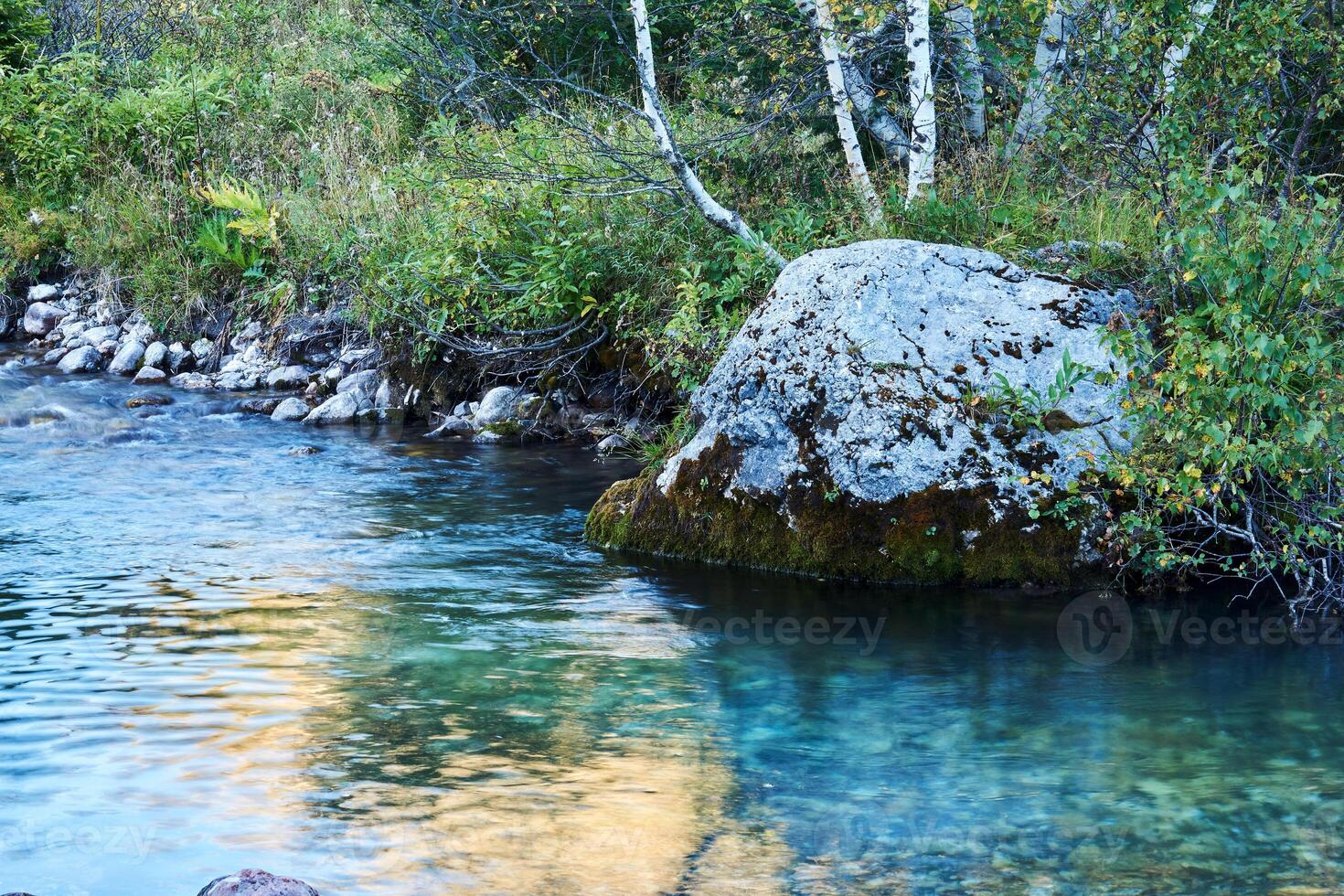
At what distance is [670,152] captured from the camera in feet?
27.9

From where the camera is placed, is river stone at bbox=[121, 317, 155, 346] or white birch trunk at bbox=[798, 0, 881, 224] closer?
white birch trunk at bbox=[798, 0, 881, 224]

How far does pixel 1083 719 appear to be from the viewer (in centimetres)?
494

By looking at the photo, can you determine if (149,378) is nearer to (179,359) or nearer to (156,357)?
(156,357)

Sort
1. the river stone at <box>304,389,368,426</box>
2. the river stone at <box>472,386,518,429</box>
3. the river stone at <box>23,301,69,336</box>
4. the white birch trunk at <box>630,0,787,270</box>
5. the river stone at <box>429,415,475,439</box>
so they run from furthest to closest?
the river stone at <box>23,301,69,336</box> < the river stone at <box>304,389,368,426</box> < the river stone at <box>429,415,475,439</box> < the river stone at <box>472,386,518,429</box> < the white birch trunk at <box>630,0,787,270</box>

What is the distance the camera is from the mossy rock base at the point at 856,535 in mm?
6438

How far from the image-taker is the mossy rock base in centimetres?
644

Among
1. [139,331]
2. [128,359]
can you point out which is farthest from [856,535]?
[139,331]

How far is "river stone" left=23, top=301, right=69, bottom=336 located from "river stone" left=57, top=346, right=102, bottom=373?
67.1 inches

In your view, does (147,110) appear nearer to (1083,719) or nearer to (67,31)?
(67,31)

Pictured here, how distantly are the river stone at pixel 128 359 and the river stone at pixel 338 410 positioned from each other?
323 centimetres

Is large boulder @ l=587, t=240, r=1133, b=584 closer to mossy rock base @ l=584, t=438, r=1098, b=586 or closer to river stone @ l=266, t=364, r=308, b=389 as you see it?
mossy rock base @ l=584, t=438, r=1098, b=586

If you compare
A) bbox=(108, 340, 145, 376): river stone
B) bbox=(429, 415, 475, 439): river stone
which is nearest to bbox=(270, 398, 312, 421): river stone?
bbox=(429, 415, 475, 439): river stone

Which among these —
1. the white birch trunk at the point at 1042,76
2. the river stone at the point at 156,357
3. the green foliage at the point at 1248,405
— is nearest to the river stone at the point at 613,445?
the white birch trunk at the point at 1042,76

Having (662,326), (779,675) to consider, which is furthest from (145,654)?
(662,326)
